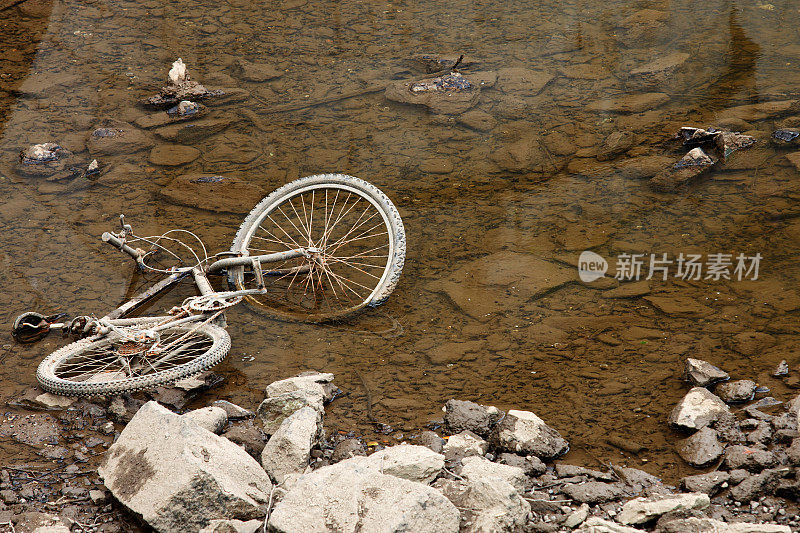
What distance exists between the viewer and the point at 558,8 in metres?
10.0

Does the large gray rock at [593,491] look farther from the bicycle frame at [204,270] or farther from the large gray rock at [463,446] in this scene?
the bicycle frame at [204,270]

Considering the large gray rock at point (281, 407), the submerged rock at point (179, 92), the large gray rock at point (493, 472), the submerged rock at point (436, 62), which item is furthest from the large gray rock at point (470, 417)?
the submerged rock at point (179, 92)

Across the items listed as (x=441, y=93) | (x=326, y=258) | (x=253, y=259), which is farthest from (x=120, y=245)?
(x=441, y=93)

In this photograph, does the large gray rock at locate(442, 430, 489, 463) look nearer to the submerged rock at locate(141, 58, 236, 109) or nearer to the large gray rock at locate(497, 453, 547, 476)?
the large gray rock at locate(497, 453, 547, 476)

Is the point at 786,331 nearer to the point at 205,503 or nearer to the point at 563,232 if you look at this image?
the point at 563,232

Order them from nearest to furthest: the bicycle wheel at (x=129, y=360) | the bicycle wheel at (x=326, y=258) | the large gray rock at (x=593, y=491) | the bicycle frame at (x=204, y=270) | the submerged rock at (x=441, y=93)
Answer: the large gray rock at (x=593, y=491), the bicycle wheel at (x=129, y=360), the bicycle frame at (x=204, y=270), the bicycle wheel at (x=326, y=258), the submerged rock at (x=441, y=93)

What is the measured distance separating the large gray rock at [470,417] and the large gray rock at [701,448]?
115 centimetres

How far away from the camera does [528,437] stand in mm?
3814

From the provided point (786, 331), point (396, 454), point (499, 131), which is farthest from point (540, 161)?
point (396, 454)

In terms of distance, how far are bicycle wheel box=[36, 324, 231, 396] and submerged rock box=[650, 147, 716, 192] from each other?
181 inches

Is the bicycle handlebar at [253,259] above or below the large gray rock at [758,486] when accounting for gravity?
above

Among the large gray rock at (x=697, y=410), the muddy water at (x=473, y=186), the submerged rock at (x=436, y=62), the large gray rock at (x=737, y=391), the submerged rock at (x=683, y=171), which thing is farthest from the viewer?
the submerged rock at (x=436, y=62)

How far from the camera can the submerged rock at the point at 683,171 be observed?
6344 millimetres

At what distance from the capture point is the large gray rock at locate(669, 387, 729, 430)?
3938 mm
